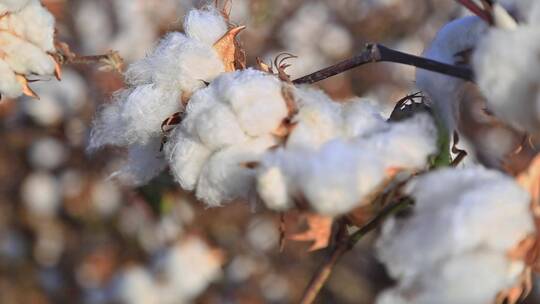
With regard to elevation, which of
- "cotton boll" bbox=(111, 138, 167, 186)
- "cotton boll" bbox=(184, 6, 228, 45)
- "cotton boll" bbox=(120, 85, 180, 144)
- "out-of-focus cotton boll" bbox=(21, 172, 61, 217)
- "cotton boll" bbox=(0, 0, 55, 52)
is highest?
"out-of-focus cotton boll" bbox=(21, 172, 61, 217)

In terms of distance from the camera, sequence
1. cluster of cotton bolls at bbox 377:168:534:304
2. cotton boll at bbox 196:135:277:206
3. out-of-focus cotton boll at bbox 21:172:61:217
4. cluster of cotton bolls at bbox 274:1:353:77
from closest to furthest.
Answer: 1. cluster of cotton bolls at bbox 377:168:534:304
2. cotton boll at bbox 196:135:277:206
3. out-of-focus cotton boll at bbox 21:172:61:217
4. cluster of cotton bolls at bbox 274:1:353:77

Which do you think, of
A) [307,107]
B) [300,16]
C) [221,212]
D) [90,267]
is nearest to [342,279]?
[221,212]

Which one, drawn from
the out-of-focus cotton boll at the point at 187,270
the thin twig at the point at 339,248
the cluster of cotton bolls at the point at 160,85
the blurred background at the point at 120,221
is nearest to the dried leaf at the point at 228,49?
the cluster of cotton bolls at the point at 160,85

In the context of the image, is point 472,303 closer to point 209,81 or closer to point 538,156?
point 538,156

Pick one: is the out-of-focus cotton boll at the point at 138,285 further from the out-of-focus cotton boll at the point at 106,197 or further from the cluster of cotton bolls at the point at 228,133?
the cluster of cotton bolls at the point at 228,133

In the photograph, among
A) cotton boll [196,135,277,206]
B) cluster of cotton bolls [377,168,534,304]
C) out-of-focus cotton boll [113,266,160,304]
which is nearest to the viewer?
cluster of cotton bolls [377,168,534,304]

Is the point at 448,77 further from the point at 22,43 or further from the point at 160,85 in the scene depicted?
the point at 22,43

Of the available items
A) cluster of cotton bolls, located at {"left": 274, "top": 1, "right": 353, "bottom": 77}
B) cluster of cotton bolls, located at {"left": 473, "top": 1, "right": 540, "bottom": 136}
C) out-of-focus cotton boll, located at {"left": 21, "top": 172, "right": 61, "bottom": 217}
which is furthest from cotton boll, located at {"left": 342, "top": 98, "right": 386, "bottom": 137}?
cluster of cotton bolls, located at {"left": 274, "top": 1, "right": 353, "bottom": 77}

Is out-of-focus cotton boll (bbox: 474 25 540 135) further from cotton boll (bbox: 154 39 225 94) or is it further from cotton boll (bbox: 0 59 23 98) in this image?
cotton boll (bbox: 0 59 23 98)
